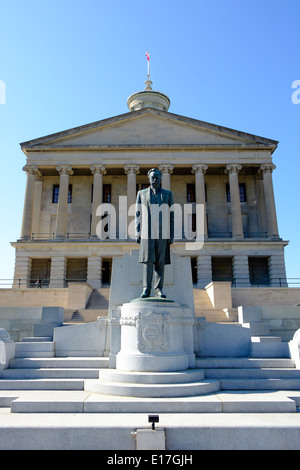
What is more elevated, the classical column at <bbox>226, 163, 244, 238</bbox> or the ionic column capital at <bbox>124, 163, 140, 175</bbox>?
the ionic column capital at <bbox>124, 163, 140, 175</bbox>

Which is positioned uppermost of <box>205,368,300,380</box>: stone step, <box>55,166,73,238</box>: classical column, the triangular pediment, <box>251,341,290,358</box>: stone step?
the triangular pediment

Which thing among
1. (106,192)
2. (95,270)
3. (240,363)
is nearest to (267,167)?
(106,192)

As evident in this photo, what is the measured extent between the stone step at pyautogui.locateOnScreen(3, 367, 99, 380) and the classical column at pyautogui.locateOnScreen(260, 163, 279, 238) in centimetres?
3112

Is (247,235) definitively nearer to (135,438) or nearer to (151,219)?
(151,219)

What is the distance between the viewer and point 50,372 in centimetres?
849

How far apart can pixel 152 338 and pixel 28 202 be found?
105 ft

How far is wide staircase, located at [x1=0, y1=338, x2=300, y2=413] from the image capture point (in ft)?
22.0

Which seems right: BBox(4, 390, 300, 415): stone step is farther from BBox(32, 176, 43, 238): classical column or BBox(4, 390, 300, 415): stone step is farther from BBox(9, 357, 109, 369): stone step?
BBox(32, 176, 43, 238): classical column

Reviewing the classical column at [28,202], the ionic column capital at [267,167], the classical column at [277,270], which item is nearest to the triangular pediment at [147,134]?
the ionic column capital at [267,167]

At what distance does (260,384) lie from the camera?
7.96 m

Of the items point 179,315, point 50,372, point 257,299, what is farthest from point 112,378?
point 257,299

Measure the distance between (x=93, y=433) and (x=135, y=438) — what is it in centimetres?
66

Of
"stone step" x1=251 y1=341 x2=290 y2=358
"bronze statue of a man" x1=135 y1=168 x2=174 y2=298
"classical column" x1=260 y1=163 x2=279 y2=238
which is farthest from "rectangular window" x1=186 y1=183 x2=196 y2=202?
"stone step" x1=251 y1=341 x2=290 y2=358

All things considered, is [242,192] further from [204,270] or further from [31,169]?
[31,169]
